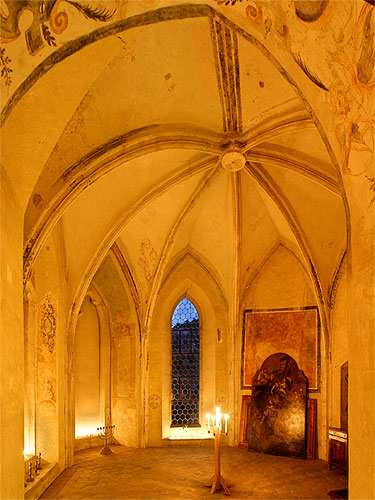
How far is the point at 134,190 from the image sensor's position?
30.0 feet

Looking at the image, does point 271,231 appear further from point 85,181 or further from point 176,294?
point 85,181

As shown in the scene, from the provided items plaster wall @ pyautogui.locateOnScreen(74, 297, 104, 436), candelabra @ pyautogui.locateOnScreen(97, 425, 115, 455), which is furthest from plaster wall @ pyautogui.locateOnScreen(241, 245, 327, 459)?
plaster wall @ pyautogui.locateOnScreen(74, 297, 104, 436)

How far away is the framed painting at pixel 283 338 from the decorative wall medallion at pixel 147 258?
2.77m

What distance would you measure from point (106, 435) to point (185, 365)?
2797mm

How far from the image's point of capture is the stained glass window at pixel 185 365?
12.1 meters

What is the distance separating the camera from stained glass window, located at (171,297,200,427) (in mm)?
12148

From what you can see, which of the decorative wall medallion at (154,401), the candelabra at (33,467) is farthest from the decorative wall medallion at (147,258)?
the candelabra at (33,467)

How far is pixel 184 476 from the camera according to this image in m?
8.73

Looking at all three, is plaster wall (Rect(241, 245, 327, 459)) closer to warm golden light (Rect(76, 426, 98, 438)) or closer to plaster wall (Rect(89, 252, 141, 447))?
plaster wall (Rect(89, 252, 141, 447))

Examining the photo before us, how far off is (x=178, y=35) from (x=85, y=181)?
8.86ft

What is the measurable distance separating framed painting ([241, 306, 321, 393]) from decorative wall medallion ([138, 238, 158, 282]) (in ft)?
9.09

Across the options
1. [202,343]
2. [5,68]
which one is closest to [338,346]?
[202,343]

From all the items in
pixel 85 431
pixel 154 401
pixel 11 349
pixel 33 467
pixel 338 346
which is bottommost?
pixel 85 431

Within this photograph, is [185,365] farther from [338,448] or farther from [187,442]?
[338,448]
